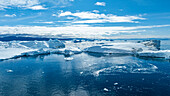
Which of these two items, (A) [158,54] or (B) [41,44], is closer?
(A) [158,54]

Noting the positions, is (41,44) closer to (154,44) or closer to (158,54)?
(158,54)

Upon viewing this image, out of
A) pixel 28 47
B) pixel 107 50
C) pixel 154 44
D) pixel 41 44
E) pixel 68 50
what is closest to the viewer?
pixel 68 50

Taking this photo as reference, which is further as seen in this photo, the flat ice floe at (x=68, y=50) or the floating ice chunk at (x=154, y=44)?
the floating ice chunk at (x=154, y=44)

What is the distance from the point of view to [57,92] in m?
10.8

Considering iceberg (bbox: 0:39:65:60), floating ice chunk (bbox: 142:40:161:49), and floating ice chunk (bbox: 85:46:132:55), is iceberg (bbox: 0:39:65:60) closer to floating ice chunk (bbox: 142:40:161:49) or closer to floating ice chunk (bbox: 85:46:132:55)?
floating ice chunk (bbox: 85:46:132:55)

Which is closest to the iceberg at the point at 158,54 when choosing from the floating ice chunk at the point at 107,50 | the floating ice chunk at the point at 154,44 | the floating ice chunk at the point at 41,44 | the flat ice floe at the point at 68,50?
the flat ice floe at the point at 68,50

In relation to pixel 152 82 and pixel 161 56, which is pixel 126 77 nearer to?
pixel 152 82

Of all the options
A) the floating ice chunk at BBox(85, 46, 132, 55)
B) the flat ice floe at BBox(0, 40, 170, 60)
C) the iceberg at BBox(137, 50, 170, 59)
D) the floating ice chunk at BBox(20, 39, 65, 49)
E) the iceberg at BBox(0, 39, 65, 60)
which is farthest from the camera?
the floating ice chunk at BBox(20, 39, 65, 49)

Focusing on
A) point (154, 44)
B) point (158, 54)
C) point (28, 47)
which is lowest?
point (158, 54)

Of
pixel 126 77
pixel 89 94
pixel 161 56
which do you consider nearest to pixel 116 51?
pixel 161 56

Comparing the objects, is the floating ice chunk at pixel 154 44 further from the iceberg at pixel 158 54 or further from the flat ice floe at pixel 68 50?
the iceberg at pixel 158 54

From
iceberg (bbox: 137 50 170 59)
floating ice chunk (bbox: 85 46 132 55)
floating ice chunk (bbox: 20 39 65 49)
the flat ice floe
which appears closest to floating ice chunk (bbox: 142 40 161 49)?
the flat ice floe

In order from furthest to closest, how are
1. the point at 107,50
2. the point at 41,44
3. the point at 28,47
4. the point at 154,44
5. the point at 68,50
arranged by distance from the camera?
the point at 154,44
the point at 41,44
the point at 28,47
the point at 107,50
the point at 68,50

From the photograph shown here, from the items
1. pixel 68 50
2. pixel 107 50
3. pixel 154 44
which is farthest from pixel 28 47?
pixel 154 44
